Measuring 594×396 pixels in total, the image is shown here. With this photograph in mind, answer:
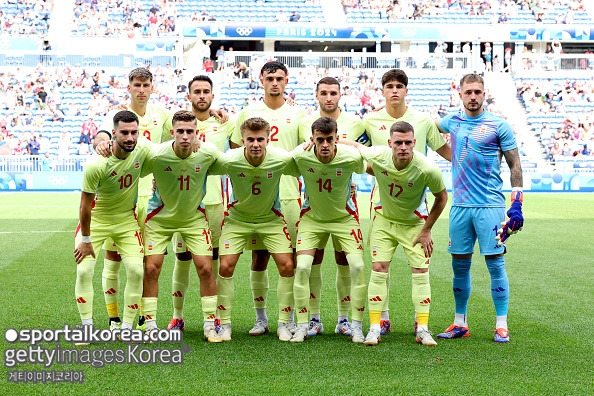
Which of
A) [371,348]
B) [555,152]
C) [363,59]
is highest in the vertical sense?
[363,59]

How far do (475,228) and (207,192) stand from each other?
2.76 meters

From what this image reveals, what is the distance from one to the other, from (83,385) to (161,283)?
191 inches

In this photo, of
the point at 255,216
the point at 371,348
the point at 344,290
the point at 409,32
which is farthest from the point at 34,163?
the point at 371,348

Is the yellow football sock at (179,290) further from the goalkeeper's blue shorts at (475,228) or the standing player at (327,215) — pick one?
the goalkeeper's blue shorts at (475,228)

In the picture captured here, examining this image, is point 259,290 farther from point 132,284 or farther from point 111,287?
point 111,287

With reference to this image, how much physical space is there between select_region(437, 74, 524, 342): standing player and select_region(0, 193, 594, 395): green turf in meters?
0.45

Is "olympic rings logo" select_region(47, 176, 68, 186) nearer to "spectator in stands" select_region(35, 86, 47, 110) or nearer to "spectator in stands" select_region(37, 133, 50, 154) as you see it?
"spectator in stands" select_region(37, 133, 50, 154)

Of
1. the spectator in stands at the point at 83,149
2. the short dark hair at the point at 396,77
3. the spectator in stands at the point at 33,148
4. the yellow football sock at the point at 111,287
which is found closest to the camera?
the yellow football sock at the point at 111,287

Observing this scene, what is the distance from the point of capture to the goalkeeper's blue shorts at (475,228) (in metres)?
7.44

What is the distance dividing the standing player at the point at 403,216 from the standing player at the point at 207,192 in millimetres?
1591

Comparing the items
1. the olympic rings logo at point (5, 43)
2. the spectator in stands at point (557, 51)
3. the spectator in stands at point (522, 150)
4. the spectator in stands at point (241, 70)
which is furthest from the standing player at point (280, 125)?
the spectator in stands at point (557, 51)

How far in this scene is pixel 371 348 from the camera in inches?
277

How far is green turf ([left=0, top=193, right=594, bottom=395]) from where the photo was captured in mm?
5781

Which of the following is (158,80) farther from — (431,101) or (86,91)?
(431,101)
